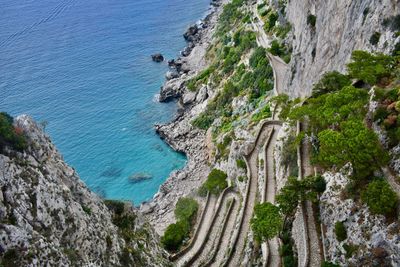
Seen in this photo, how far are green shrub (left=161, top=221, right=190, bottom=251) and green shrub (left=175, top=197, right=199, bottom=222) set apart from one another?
13.1 feet

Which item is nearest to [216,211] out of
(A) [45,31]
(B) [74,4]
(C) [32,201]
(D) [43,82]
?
(C) [32,201]

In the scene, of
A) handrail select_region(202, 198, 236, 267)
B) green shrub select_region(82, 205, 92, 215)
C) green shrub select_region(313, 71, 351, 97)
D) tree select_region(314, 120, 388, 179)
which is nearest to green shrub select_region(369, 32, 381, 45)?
green shrub select_region(313, 71, 351, 97)

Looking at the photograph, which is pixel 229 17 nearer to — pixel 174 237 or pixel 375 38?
pixel 375 38

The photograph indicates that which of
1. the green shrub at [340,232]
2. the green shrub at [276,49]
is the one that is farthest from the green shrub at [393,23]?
the green shrub at [276,49]

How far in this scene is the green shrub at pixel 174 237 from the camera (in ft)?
191

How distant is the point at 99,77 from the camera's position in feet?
418

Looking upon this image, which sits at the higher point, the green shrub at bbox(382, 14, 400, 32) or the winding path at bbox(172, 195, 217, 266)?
the green shrub at bbox(382, 14, 400, 32)

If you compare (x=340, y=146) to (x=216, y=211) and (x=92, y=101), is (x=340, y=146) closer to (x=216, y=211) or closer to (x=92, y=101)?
(x=216, y=211)

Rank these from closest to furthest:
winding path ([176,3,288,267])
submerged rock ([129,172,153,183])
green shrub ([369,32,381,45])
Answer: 1. winding path ([176,3,288,267])
2. green shrub ([369,32,381,45])
3. submerged rock ([129,172,153,183])

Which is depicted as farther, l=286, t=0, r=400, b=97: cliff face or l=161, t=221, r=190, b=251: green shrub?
l=161, t=221, r=190, b=251: green shrub

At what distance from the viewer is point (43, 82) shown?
12475cm

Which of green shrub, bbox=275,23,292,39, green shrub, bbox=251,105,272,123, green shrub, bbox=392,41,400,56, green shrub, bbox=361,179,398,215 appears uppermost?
green shrub, bbox=275,23,292,39

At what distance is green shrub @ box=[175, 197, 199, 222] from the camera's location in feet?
216

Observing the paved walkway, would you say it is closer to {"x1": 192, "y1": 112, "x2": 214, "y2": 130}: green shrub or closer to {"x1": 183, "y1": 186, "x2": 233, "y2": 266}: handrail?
{"x1": 183, "y1": 186, "x2": 233, "y2": 266}: handrail
